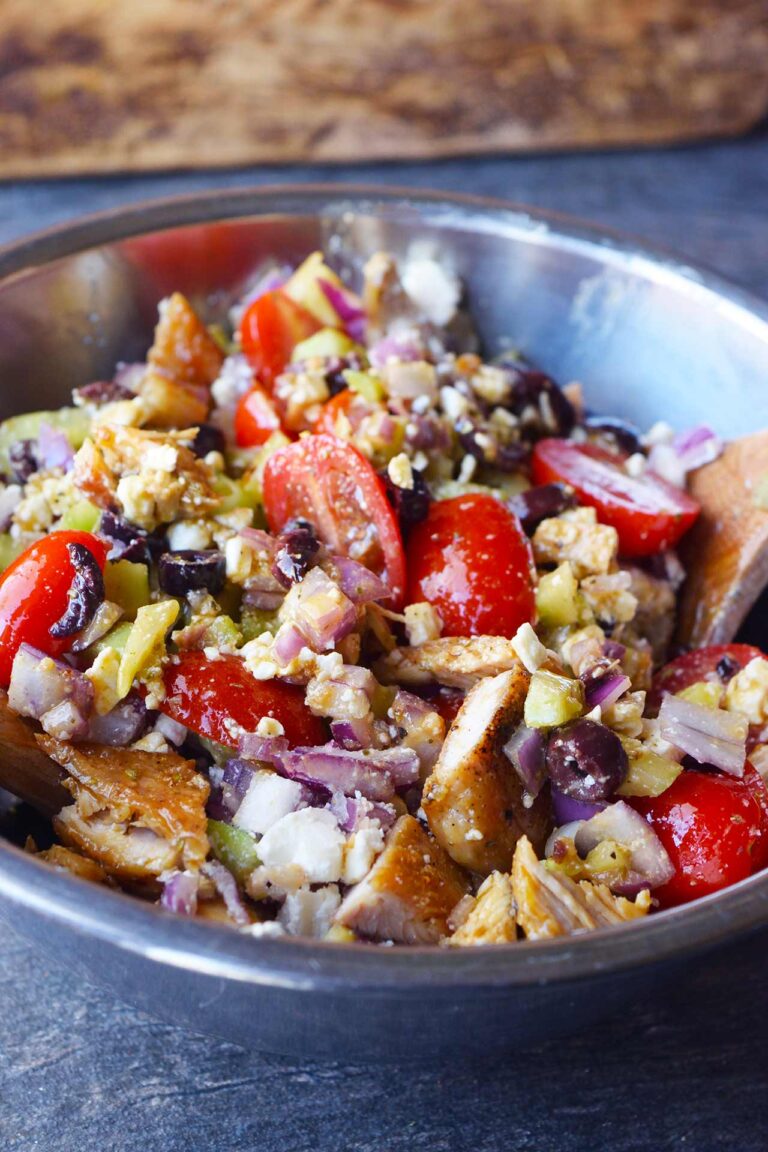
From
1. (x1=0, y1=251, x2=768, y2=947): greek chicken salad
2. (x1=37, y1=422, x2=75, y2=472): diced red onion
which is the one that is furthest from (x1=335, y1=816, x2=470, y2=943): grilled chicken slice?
(x1=37, y1=422, x2=75, y2=472): diced red onion

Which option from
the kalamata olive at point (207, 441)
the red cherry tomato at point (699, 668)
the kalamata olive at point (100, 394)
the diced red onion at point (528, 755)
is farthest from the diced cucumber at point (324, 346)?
the diced red onion at point (528, 755)

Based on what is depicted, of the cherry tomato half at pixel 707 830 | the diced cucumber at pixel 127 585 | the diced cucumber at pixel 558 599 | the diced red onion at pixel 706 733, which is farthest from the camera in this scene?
the diced cucumber at pixel 558 599

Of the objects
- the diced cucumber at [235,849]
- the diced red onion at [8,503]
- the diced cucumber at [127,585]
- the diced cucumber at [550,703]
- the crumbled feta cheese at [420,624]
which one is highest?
the diced red onion at [8,503]

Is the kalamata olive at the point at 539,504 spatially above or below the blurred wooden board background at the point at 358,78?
below

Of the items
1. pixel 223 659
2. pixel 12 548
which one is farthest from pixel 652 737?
pixel 12 548

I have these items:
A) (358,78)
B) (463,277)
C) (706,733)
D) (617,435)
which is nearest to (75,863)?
(706,733)

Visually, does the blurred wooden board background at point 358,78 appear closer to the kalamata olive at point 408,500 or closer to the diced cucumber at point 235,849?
the kalamata olive at point 408,500

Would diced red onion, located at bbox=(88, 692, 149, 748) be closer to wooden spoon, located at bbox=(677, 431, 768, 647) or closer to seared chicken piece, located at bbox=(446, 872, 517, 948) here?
seared chicken piece, located at bbox=(446, 872, 517, 948)
